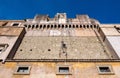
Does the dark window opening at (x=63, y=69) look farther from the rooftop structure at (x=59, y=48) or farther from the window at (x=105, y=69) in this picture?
the window at (x=105, y=69)

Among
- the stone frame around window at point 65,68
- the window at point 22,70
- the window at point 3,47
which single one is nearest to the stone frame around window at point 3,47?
the window at point 3,47

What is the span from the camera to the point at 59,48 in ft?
46.4

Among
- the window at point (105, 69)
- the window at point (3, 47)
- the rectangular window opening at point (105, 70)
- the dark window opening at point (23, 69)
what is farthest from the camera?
the window at point (3, 47)

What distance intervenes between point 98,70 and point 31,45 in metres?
6.52

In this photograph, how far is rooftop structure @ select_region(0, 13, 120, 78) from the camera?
10.3 m

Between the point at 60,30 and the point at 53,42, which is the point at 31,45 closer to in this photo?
the point at 53,42

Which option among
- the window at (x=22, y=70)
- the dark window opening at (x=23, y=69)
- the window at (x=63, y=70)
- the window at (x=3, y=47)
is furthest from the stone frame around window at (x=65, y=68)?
the window at (x=3, y=47)

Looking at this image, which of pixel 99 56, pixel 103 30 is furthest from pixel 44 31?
pixel 99 56

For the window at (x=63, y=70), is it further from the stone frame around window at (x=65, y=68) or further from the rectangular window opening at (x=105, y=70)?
the rectangular window opening at (x=105, y=70)

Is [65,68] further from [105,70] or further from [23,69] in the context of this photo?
[23,69]

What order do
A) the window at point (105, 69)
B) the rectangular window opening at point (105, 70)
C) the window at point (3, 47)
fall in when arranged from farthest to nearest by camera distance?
the window at point (3, 47)
the window at point (105, 69)
the rectangular window opening at point (105, 70)

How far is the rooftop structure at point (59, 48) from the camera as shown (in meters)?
10.3

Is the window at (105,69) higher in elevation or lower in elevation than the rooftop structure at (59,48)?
lower

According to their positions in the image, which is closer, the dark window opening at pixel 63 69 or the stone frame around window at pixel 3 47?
the dark window opening at pixel 63 69
